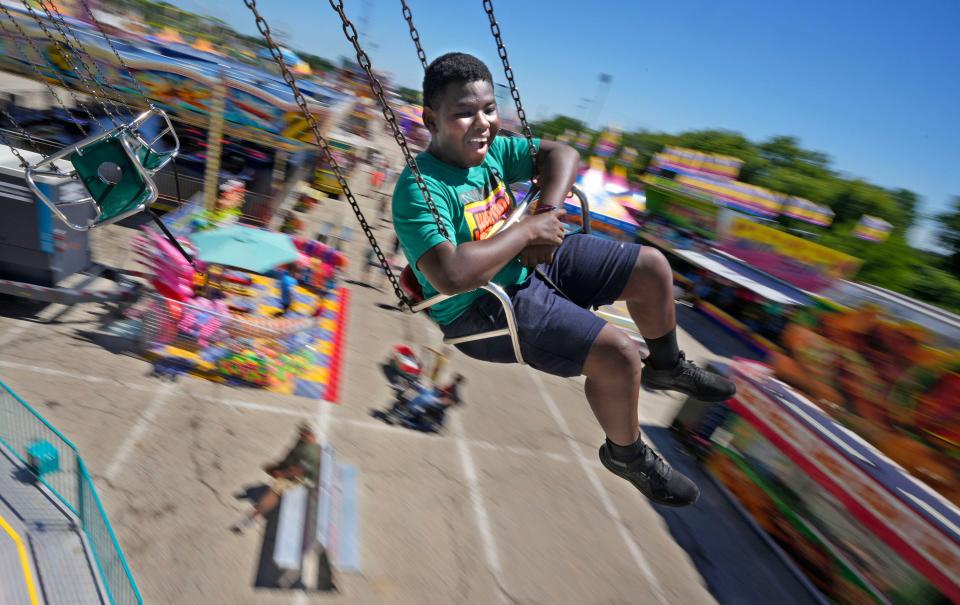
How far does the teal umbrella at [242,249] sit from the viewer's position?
29.3ft

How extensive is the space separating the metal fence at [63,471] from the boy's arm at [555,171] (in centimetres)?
366

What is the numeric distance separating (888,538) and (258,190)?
46.5ft

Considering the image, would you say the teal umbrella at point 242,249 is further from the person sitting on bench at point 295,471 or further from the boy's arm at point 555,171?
the boy's arm at point 555,171

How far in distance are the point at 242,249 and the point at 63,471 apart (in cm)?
569

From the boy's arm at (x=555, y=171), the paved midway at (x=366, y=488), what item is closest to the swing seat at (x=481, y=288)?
the boy's arm at (x=555, y=171)

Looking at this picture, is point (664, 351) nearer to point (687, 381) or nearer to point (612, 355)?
point (687, 381)

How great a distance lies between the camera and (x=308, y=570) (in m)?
4.70

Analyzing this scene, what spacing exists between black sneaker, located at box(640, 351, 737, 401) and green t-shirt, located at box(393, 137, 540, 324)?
87 cm

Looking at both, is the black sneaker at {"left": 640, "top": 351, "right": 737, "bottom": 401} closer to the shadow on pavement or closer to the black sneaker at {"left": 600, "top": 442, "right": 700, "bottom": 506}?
the black sneaker at {"left": 600, "top": 442, "right": 700, "bottom": 506}

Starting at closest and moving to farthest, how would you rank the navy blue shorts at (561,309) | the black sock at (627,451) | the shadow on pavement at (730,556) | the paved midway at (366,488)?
the navy blue shorts at (561,309)
the black sock at (627,451)
the paved midway at (366,488)
the shadow on pavement at (730,556)

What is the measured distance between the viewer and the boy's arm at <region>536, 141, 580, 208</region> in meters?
2.18

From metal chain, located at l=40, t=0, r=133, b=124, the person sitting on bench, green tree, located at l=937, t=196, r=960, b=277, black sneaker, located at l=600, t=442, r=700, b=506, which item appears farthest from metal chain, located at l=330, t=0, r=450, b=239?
green tree, located at l=937, t=196, r=960, b=277

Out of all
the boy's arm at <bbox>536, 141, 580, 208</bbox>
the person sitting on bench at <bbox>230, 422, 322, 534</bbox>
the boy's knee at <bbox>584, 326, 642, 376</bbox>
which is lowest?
the person sitting on bench at <bbox>230, 422, 322, 534</bbox>

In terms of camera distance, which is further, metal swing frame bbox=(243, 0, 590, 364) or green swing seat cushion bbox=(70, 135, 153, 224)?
green swing seat cushion bbox=(70, 135, 153, 224)
